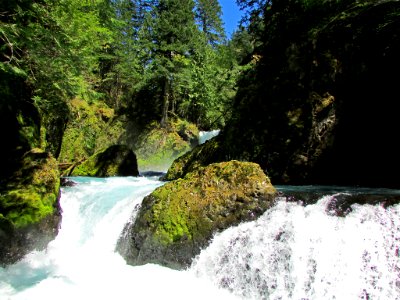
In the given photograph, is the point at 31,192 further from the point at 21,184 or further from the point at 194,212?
the point at 194,212

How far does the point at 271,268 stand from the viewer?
18.1 ft

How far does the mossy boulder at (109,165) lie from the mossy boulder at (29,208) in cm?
822

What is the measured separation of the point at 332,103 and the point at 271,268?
563 cm

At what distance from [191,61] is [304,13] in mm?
12977

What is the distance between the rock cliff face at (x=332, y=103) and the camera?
28.2 feet

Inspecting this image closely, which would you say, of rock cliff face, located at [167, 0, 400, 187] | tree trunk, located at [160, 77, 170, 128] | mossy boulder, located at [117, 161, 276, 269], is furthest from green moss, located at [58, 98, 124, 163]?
mossy boulder, located at [117, 161, 276, 269]

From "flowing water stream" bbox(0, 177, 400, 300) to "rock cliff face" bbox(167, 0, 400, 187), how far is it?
3.27m

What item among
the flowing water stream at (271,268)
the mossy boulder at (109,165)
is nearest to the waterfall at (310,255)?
the flowing water stream at (271,268)

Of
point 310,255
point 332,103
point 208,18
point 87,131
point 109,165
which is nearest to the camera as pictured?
point 310,255

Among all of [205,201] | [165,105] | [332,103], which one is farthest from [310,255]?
[165,105]

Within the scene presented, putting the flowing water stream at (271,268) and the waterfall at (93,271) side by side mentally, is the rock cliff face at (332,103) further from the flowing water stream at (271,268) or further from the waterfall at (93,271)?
the waterfall at (93,271)

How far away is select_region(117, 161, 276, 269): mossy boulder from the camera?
6.60m

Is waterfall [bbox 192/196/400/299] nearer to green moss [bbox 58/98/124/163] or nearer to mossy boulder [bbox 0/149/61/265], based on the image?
mossy boulder [bbox 0/149/61/265]

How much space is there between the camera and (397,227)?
502 centimetres
